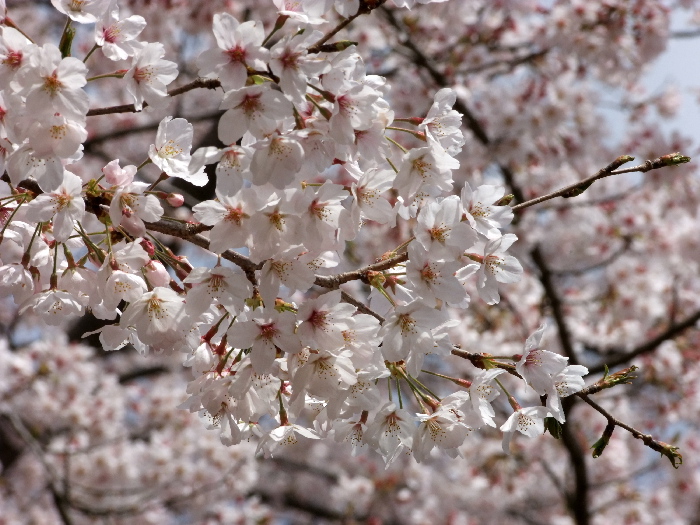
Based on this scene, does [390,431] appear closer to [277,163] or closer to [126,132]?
[277,163]

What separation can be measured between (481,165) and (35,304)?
4881 millimetres

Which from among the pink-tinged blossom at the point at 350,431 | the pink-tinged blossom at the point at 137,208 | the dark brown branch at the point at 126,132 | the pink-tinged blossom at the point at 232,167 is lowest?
the dark brown branch at the point at 126,132

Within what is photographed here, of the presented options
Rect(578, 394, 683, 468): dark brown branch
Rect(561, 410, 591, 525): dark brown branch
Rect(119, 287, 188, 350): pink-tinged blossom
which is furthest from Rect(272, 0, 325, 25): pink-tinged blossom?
Rect(561, 410, 591, 525): dark brown branch

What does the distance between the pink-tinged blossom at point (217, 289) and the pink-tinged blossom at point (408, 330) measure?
0.97ft

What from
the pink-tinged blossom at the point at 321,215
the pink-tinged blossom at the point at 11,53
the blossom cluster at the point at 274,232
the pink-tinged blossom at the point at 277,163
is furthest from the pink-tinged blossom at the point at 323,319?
the pink-tinged blossom at the point at 11,53

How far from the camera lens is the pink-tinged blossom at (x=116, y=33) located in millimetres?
1587

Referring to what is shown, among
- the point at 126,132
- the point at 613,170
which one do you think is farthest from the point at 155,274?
the point at 126,132

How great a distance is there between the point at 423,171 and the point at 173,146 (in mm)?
599

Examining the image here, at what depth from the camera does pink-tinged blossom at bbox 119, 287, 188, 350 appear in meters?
1.44

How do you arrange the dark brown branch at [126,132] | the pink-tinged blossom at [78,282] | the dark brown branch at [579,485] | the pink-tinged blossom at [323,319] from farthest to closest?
the dark brown branch at [579,485] < the dark brown branch at [126,132] < the pink-tinged blossom at [78,282] < the pink-tinged blossom at [323,319]

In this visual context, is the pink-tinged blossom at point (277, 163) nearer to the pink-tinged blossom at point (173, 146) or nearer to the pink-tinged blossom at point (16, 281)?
the pink-tinged blossom at point (173, 146)

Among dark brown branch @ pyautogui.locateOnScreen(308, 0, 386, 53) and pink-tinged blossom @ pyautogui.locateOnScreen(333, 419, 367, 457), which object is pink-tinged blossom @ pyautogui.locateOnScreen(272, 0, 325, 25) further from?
pink-tinged blossom @ pyautogui.locateOnScreen(333, 419, 367, 457)

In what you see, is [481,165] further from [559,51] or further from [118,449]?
[118,449]

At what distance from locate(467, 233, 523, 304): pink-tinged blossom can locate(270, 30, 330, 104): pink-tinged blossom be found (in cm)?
52
